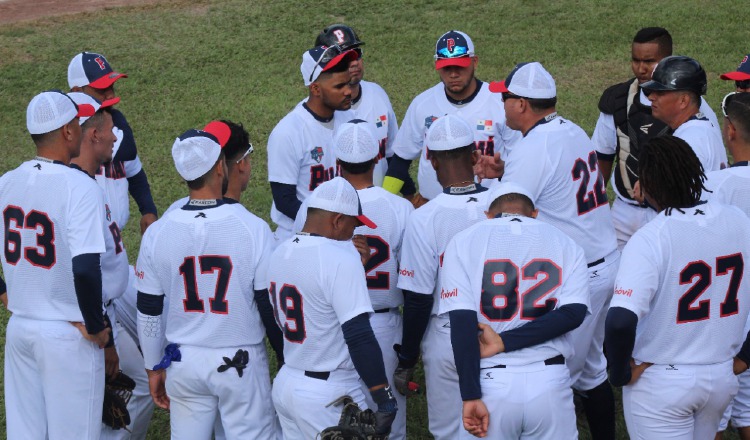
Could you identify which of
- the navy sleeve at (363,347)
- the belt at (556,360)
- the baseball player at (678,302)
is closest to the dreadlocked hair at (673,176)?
the baseball player at (678,302)

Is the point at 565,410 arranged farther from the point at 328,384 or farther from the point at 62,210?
the point at 62,210

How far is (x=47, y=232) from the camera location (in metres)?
5.36

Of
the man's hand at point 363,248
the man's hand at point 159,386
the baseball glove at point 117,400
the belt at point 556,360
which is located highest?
the man's hand at point 363,248

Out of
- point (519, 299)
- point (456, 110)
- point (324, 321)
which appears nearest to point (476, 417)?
point (519, 299)

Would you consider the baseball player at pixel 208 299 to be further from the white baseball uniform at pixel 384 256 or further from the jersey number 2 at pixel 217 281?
the white baseball uniform at pixel 384 256

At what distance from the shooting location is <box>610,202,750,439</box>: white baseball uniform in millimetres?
4547

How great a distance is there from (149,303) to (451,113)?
268 cm

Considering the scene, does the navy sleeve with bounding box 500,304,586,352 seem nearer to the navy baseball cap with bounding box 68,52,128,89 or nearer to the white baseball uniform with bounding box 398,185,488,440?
the white baseball uniform with bounding box 398,185,488,440

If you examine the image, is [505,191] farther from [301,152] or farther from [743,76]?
[743,76]

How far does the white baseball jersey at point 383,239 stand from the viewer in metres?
5.68

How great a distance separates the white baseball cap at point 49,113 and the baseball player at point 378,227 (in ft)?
4.65

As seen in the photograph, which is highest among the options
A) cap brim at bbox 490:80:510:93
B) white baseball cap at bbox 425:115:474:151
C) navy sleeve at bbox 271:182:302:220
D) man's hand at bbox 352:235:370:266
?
cap brim at bbox 490:80:510:93

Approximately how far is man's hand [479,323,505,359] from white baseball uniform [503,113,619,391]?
1.22 metres

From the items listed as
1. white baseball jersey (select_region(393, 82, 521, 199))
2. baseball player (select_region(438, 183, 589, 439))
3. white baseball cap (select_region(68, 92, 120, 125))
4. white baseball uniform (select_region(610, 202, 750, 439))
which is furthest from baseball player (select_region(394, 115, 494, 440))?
white baseball cap (select_region(68, 92, 120, 125))
